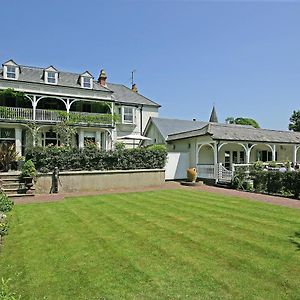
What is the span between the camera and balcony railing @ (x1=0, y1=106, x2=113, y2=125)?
24.7m

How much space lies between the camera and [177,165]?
2378 cm

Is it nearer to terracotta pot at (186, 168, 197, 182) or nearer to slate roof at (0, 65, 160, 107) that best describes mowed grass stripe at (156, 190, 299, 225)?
terracotta pot at (186, 168, 197, 182)

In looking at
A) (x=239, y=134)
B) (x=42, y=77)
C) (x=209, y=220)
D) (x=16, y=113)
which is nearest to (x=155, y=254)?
(x=209, y=220)

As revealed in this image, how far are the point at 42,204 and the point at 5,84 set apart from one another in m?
16.9

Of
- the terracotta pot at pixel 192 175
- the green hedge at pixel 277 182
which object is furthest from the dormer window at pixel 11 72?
the green hedge at pixel 277 182

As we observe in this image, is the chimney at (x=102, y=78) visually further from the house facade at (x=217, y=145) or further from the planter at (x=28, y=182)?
the planter at (x=28, y=182)

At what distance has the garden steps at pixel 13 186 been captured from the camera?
14.7 metres

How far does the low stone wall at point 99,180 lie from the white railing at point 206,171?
402 cm

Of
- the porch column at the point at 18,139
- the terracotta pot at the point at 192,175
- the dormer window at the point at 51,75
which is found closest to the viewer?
the terracotta pot at the point at 192,175

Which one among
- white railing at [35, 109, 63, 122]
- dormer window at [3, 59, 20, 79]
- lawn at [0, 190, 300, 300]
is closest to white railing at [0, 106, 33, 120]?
white railing at [35, 109, 63, 122]

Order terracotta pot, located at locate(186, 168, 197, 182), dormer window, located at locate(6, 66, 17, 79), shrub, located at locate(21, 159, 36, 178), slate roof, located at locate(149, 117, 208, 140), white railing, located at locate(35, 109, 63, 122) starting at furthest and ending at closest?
slate roof, located at locate(149, 117, 208, 140)
white railing, located at locate(35, 109, 63, 122)
dormer window, located at locate(6, 66, 17, 79)
terracotta pot, located at locate(186, 168, 197, 182)
shrub, located at locate(21, 159, 36, 178)

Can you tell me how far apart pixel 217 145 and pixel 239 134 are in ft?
9.04

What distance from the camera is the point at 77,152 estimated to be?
58.5 ft

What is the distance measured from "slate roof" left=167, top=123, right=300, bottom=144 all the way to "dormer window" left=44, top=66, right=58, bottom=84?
1268 centimetres
